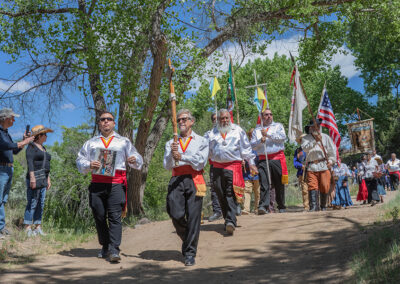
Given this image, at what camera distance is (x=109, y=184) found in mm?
6152

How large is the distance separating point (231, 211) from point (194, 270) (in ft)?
5.45

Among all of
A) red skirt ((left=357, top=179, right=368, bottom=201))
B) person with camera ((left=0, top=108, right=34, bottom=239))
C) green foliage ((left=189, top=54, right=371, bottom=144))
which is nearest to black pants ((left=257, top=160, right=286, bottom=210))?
person with camera ((left=0, top=108, right=34, bottom=239))

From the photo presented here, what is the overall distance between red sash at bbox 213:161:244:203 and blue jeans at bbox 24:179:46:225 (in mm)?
3277

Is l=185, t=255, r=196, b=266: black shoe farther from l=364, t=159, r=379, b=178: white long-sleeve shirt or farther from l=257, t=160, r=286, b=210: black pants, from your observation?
l=364, t=159, r=379, b=178: white long-sleeve shirt

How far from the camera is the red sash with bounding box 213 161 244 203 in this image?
7070mm

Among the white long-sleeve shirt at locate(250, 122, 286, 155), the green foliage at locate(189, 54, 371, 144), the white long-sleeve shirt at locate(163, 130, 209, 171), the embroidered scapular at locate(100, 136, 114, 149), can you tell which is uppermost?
the green foliage at locate(189, 54, 371, 144)

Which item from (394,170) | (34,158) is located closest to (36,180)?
(34,158)

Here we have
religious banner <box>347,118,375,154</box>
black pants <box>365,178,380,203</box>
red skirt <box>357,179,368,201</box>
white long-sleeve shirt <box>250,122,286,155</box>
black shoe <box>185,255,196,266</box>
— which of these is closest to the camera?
black shoe <box>185,255,196,266</box>

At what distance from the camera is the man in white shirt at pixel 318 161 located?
9227 mm

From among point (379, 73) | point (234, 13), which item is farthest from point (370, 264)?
point (379, 73)

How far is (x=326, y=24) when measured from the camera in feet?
50.8

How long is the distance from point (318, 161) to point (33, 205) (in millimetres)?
5789

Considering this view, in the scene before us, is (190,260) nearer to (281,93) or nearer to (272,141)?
(272,141)

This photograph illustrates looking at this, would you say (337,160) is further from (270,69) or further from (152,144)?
(270,69)
